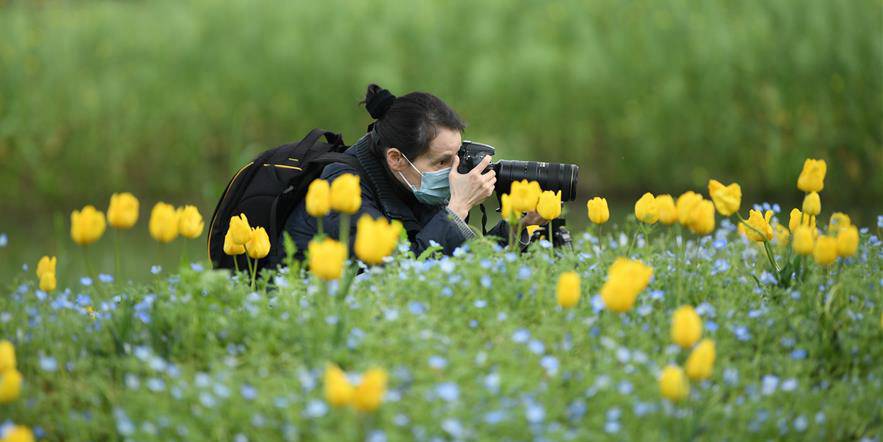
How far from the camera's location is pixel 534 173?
3.36 m

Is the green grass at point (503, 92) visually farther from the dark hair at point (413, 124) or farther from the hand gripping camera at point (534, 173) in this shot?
the hand gripping camera at point (534, 173)

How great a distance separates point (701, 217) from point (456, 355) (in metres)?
0.69

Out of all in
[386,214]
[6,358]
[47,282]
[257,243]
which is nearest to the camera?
[6,358]

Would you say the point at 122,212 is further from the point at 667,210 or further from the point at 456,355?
the point at 667,210

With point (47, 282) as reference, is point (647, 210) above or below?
above

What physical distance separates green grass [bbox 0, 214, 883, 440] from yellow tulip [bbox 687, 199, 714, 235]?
0.59 feet

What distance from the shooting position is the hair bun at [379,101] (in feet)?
11.7

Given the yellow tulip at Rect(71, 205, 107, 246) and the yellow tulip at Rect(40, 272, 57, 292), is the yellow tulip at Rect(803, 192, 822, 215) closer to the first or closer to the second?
the yellow tulip at Rect(71, 205, 107, 246)

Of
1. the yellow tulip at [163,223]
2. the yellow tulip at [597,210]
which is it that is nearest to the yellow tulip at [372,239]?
the yellow tulip at [163,223]

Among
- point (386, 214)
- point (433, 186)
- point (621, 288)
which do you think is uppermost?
point (433, 186)

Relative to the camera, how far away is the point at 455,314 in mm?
2418

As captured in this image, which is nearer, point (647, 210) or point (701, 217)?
point (701, 217)

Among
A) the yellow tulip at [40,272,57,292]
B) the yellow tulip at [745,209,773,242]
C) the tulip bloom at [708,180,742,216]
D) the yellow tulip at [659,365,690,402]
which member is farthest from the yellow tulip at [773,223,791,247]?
the yellow tulip at [40,272,57,292]

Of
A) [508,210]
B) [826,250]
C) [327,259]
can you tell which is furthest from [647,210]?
[327,259]
